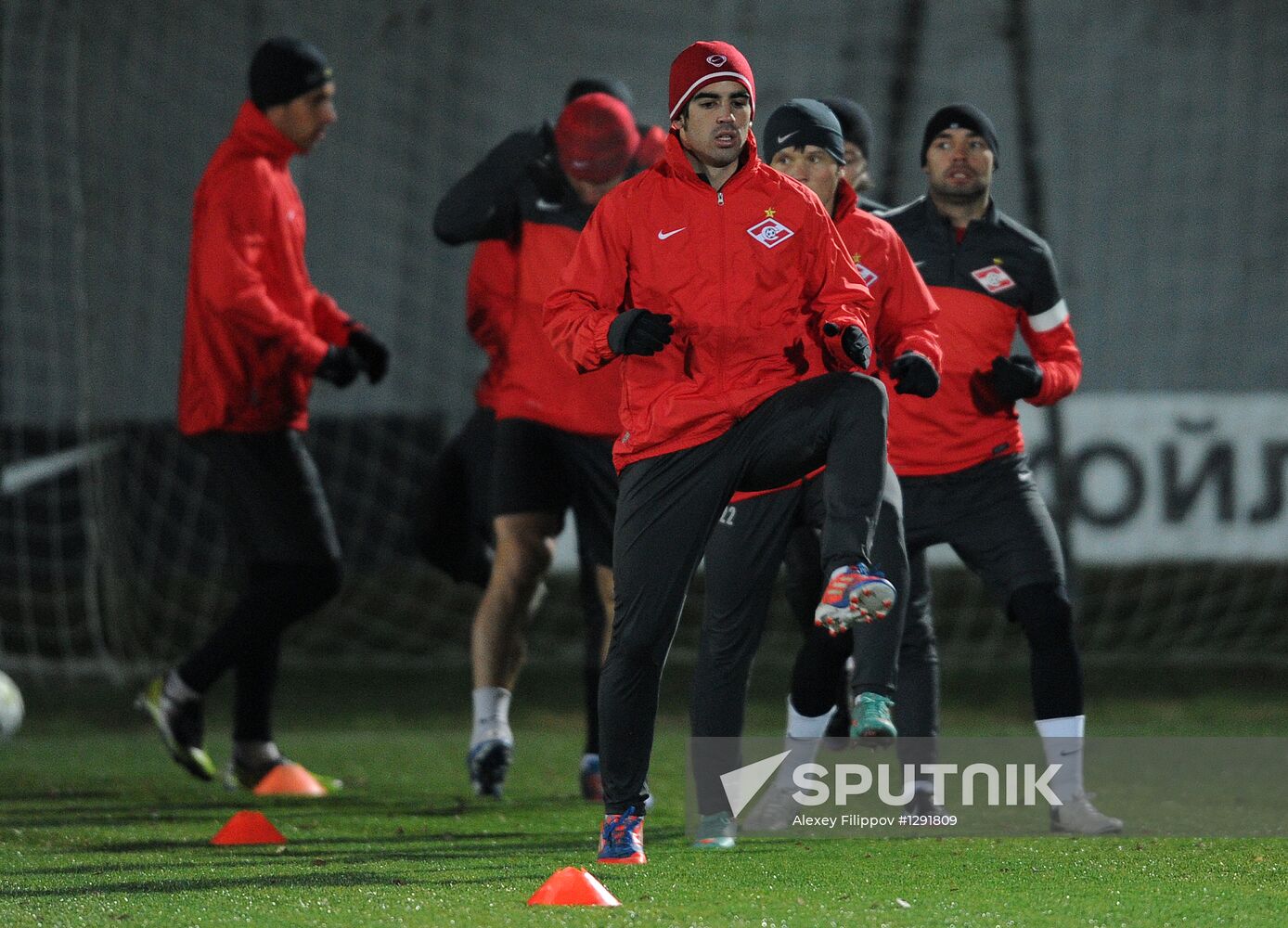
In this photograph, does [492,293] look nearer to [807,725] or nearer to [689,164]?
[807,725]

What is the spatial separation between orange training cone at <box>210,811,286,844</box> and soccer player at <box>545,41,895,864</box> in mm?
1038

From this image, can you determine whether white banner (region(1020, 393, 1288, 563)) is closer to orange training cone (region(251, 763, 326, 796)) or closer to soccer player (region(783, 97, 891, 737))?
soccer player (region(783, 97, 891, 737))

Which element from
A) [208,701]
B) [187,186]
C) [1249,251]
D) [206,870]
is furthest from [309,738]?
[1249,251]

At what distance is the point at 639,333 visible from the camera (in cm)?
365

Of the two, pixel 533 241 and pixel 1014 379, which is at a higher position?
pixel 533 241

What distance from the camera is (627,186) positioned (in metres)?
3.91

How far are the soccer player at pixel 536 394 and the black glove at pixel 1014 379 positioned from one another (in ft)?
4.06

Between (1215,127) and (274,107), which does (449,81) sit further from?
(274,107)

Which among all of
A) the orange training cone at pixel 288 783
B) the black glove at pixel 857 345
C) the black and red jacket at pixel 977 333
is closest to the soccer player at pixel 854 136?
the black and red jacket at pixel 977 333

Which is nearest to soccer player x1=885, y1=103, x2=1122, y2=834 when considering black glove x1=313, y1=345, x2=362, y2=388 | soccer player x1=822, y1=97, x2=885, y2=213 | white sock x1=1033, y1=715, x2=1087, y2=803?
white sock x1=1033, y1=715, x2=1087, y2=803

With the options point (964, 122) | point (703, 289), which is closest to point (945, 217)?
point (964, 122)

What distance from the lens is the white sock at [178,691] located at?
18.5 ft

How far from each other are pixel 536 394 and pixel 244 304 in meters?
A: 0.94

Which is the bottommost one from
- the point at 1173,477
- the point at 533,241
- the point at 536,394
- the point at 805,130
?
the point at 1173,477
